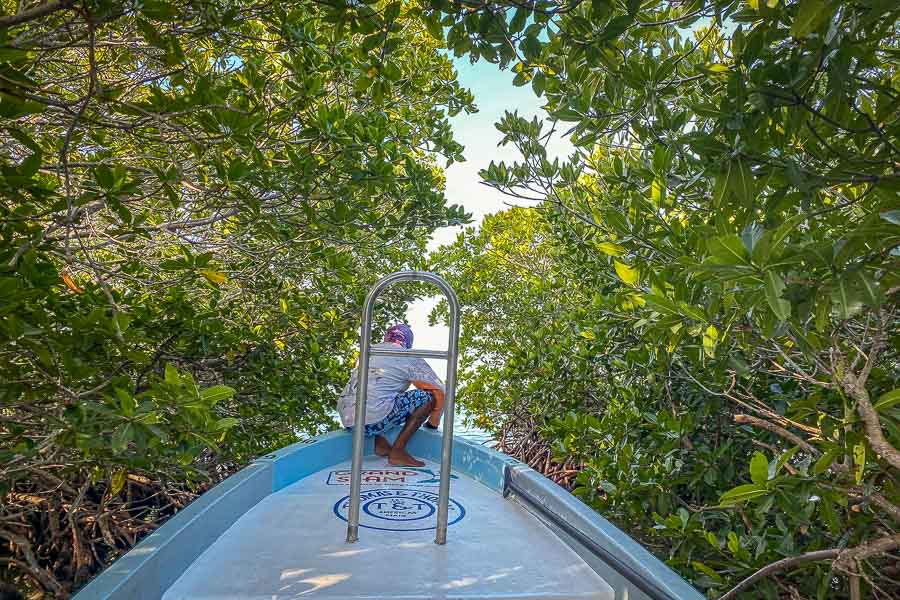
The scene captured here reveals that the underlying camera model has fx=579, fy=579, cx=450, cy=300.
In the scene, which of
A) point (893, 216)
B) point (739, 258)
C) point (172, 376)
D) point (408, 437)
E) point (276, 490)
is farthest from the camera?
→ point (408, 437)

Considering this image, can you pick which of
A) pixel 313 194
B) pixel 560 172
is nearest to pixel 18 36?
pixel 313 194

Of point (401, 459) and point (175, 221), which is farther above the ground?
point (175, 221)

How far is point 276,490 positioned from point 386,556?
111 cm

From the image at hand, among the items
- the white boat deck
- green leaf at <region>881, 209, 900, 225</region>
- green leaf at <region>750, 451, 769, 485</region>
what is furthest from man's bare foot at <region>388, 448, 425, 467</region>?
green leaf at <region>881, 209, 900, 225</region>

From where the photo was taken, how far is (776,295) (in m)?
1.19

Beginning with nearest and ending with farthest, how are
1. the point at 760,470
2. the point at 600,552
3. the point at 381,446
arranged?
the point at 760,470 < the point at 600,552 < the point at 381,446

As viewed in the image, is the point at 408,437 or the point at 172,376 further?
the point at 408,437

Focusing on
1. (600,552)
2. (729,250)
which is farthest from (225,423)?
(729,250)

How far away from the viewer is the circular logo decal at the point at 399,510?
235 cm

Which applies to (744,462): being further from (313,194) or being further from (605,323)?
(313,194)

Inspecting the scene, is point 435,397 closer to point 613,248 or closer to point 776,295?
point 613,248

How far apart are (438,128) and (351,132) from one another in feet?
5.48

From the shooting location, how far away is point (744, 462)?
3.31 meters

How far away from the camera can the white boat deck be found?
1.72 m
